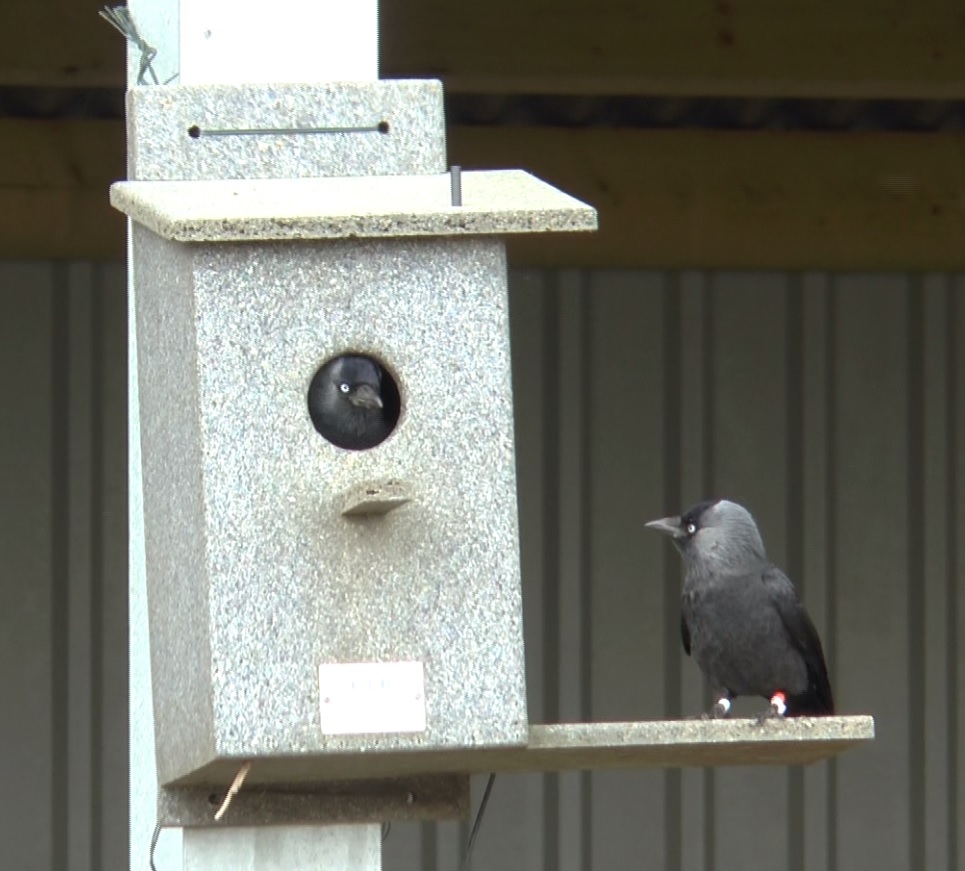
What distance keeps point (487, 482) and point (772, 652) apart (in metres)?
1.49

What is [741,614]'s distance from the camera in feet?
13.6

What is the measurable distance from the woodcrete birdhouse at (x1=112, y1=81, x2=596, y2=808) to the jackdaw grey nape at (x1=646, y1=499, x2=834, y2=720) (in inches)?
54.1

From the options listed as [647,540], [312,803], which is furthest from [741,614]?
[647,540]

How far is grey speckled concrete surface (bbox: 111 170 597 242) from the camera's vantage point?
2.76 m

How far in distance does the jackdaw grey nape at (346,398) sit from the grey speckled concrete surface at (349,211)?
0.16 m

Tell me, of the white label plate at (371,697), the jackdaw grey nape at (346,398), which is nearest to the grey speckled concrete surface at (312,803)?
the white label plate at (371,697)

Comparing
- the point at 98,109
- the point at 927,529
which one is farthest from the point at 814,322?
the point at 98,109

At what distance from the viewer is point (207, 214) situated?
2787 mm

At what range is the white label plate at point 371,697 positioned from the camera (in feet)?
8.89

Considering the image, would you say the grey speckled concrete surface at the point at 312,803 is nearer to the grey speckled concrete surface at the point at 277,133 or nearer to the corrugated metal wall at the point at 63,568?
the grey speckled concrete surface at the point at 277,133

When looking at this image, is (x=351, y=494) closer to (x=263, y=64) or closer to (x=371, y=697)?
(x=371, y=697)

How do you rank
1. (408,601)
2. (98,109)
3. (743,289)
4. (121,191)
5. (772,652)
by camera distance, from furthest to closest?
(743,289) < (98,109) < (772,652) < (121,191) < (408,601)

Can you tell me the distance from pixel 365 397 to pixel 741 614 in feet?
4.96

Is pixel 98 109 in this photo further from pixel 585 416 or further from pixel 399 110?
pixel 399 110
